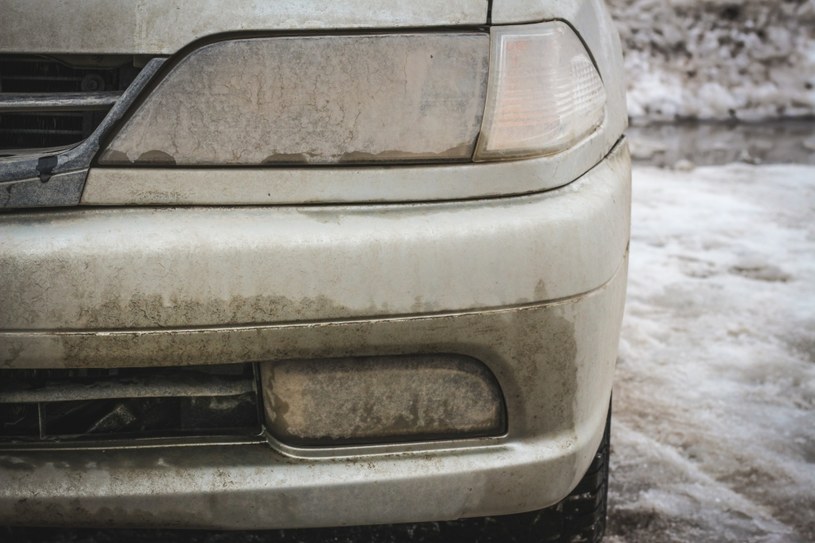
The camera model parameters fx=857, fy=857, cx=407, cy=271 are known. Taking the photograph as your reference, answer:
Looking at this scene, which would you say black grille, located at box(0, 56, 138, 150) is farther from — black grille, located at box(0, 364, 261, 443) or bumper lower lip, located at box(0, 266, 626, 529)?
bumper lower lip, located at box(0, 266, 626, 529)

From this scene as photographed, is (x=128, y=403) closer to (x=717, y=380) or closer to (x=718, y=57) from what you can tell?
(x=717, y=380)

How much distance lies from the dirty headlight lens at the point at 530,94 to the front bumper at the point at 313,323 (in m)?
0.09

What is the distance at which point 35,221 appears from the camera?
4.37 ft

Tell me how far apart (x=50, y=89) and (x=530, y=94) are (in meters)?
0.80

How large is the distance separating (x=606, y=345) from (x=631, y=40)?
8293 mm

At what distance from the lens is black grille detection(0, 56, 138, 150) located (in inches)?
54.6

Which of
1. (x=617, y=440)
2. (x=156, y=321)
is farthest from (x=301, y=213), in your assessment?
(x=617, y=440)

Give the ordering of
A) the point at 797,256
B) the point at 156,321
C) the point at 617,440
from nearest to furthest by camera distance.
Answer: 1. the point at 156,321
2. the point at 617,440
3. the point at 797,256

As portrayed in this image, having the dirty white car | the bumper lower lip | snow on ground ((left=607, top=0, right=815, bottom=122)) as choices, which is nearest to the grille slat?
the dirty white car

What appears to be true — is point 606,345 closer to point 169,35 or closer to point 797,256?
point 169,35

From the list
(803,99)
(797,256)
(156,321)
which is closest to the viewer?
(156,321)

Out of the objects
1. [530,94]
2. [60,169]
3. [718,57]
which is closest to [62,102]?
[60,169]

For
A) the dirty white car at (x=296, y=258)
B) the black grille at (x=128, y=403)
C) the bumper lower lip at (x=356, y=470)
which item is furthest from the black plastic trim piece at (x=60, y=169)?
the bumper lower lip at (x=356, y=470)

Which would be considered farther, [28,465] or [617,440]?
[617,440]
